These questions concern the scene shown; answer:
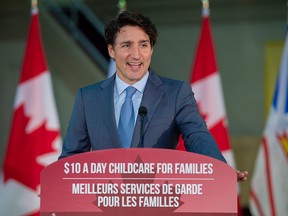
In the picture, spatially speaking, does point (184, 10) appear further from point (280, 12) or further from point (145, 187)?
point (145, 187)

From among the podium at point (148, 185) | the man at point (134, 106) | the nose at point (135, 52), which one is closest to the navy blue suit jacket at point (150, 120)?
the man at point (134, 106)

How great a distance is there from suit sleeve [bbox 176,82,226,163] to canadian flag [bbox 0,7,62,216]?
2.53 m

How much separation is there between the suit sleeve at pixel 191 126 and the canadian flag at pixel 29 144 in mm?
2530

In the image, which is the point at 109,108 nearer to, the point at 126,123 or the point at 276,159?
the point at 126,123

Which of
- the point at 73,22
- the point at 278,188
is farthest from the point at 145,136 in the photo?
the point at 73,22

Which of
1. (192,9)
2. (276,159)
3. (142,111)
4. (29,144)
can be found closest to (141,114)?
(142,111)

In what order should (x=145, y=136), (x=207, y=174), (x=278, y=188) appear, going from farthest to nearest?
(x=278, y=188)
(x=145, y=136)
(x=207, y=174)

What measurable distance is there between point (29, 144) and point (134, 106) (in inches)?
100

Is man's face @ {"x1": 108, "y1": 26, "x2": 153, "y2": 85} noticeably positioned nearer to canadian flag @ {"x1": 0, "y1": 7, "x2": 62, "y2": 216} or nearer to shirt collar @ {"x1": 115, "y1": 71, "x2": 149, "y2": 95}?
shirt collar @ {"x1": 115, "y1": 71, "x2": 149, "y2": 95}

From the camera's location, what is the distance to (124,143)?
1883mm

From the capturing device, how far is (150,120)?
1.84 meters

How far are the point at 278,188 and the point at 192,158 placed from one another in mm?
2812

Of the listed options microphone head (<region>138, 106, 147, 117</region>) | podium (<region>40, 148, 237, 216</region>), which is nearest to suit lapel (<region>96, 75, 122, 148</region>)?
microphone head (<region>138, 106, 147, 117</region>)

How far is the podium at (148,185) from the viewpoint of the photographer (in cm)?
151
